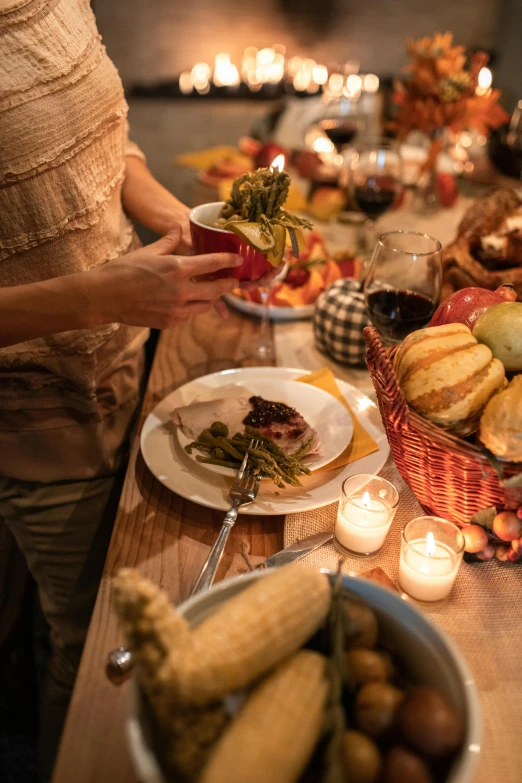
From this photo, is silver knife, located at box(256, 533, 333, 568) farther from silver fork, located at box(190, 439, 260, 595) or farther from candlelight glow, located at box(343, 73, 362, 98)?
candlelight glow, located at box(343, 73, 362, 98)

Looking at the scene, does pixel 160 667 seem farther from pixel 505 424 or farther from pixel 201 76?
pixel 201 76

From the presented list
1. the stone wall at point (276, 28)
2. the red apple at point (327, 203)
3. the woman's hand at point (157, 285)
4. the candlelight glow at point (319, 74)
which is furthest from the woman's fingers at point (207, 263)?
the stone wall at point (276, 28)

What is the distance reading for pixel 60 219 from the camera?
1.13 meters

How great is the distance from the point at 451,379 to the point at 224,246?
1.45 ft

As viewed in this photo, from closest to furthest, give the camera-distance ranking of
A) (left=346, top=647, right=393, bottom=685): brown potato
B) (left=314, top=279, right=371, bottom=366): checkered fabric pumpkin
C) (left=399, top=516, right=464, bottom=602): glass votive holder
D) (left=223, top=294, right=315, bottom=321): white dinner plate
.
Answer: (left=346, top=647, right=393, bottom=685): brown potato, (left=399, top=516, right=464, bottom=602): glass votive holder, (left=314, top=279, right=371, bottom=366): checkered fabric pumpkin, (left=223, top=294, right=315, bottom=321): white dinner plate

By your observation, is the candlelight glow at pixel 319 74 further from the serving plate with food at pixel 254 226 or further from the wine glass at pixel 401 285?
the serving plate with food at pixel 254 226

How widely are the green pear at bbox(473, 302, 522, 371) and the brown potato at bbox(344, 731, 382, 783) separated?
53 cm

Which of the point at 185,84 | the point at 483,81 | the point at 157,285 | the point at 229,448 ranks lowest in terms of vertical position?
the point at 185,84

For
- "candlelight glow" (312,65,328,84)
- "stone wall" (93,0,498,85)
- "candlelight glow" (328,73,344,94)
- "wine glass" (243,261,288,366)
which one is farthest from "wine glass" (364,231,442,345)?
"stone wall" (93,0,498,85)

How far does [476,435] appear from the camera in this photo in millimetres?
851

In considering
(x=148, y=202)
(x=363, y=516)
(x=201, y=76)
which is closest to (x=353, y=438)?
(x=363, y=516)

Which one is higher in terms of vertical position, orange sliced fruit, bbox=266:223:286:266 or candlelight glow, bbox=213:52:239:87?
orange sliced fruit, bbox=266:223:286:266

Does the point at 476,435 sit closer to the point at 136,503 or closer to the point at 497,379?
the point at 497,379

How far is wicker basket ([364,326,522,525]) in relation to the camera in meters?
0.78
